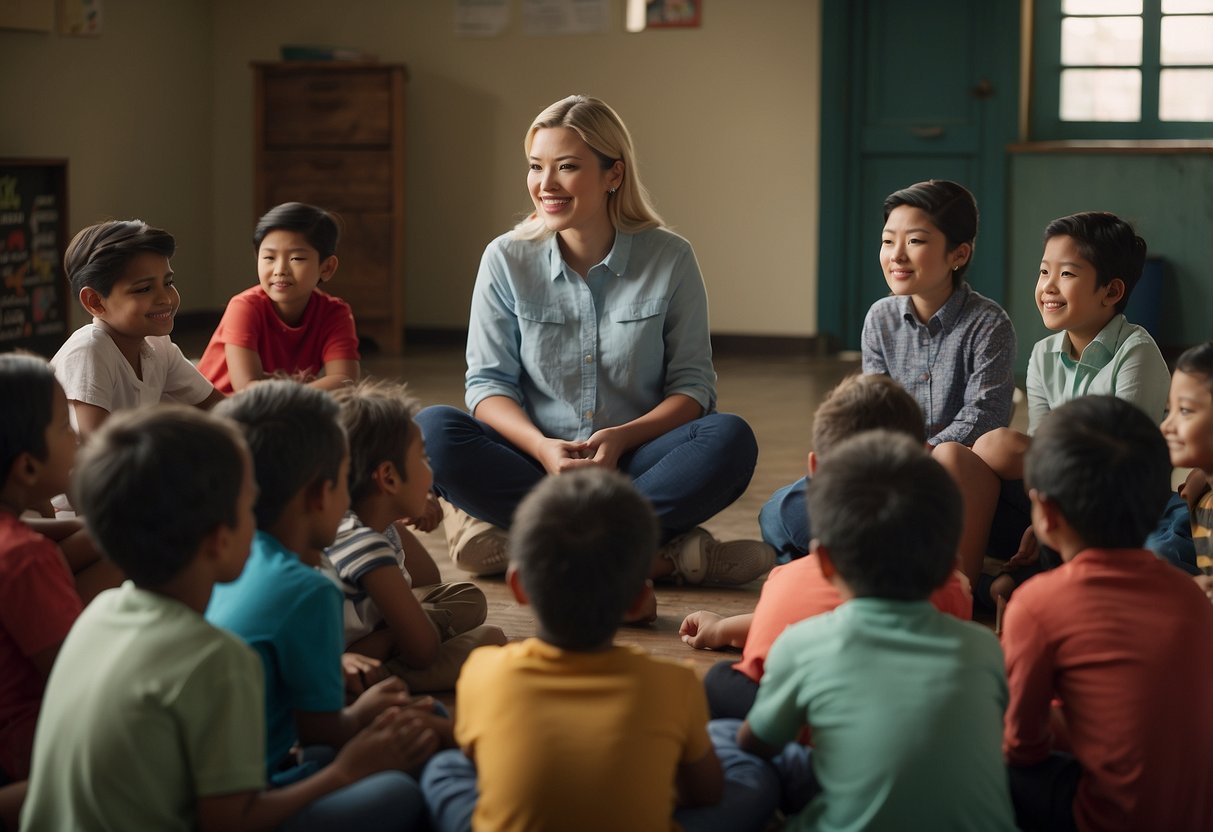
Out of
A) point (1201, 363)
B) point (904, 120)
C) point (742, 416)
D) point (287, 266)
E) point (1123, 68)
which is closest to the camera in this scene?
point (1201, 363)

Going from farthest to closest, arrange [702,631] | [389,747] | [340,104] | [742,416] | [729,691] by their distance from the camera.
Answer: [340,104] → [742,416] → [702,631] → [729,691] → [389,747]

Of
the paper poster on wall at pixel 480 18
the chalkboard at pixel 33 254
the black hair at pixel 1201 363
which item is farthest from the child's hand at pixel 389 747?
the paper poster on wall at pixel 480 18

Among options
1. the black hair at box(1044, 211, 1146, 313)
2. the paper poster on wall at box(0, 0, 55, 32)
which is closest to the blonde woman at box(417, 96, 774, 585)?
the black hair at box(1044, 211, 1146, 313)

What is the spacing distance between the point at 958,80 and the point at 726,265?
1279 millimetres

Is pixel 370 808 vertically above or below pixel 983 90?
below

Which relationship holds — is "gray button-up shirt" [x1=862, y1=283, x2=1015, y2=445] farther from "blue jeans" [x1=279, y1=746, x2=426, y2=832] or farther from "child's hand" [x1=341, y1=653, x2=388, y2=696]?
"blue jeans" [x1=279, y1=746, x2=426, y2=832]

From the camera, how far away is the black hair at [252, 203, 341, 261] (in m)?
3.02

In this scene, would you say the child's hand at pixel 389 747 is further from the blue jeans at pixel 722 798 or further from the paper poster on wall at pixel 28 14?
the paper poster on wall at pixel 28 14

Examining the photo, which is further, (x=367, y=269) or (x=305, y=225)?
(x=367, y=269)

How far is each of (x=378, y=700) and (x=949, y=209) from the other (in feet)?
4.91

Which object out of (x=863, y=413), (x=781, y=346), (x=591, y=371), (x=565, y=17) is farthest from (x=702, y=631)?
(x=565, y=17)

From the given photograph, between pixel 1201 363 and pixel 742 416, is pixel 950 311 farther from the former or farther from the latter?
→ pixel 742 416

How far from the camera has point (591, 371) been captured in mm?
2758

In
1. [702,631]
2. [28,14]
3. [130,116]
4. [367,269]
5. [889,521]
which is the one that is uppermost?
[28,14]
